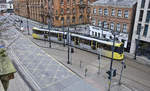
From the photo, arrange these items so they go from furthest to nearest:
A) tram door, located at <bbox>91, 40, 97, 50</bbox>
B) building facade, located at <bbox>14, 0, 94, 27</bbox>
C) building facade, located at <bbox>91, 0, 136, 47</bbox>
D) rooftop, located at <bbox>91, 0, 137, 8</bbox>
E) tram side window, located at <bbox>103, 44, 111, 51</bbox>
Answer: building facade, located at <bbox>14, 0, 94, 27</bbox>
building facade, located at <bbox>91, 0, 136, 47</bbox>
rooftop, located at <bbox>91, 0, 137, 8</bbox>
tram door, located at <bbox>91, 40, 97, 50</bbox>
tram side window, located at <bbox>103, 44, 111, 51</bbox>

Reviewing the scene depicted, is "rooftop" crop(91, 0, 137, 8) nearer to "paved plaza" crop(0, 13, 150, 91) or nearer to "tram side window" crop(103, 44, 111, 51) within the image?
"tram side window" crop(103, 44, 111, 51)

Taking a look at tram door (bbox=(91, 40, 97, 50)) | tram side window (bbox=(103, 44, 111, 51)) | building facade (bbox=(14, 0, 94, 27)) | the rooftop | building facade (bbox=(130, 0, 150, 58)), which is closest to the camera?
tram side window (bbox=(103, 44, 111, 51))

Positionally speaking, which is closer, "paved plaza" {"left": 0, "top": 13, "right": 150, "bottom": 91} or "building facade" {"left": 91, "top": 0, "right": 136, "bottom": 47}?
"paved plaza" {"left": 0, "top": 13, "right": 150, "bottom": 91}

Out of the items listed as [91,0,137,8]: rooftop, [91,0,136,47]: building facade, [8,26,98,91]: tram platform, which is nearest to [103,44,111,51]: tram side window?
[91,0,136,47]: building facade

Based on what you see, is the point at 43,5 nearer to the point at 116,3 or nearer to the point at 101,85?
the point at 116,3

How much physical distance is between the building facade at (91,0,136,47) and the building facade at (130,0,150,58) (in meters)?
2.86

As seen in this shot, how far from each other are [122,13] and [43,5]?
113 feet

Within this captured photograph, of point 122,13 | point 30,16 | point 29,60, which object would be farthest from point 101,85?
point 30,16

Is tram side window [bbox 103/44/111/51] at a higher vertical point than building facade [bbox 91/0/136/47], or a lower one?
lower

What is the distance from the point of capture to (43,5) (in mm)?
54719

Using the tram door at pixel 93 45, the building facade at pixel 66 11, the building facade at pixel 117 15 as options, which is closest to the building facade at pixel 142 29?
the building facade at pixel 117 15

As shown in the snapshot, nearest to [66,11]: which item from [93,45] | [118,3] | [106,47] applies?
[118,3]

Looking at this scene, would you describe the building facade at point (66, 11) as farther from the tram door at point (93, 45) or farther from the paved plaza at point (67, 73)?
the paved plaza at point (67, 73)

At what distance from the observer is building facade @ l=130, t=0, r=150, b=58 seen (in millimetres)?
24391
